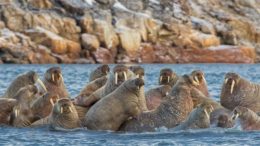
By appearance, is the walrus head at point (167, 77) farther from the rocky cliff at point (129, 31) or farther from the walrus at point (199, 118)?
the rocky cliff at point (129, 31)

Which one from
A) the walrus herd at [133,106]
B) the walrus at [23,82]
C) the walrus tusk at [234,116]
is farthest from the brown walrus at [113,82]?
the walrus tusk at [234,116]

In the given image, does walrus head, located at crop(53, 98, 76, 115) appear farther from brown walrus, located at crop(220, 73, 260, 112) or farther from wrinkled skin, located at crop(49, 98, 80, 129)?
brown walrus, located at crop(220, 73, 260, 112)

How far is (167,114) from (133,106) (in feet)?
2.20

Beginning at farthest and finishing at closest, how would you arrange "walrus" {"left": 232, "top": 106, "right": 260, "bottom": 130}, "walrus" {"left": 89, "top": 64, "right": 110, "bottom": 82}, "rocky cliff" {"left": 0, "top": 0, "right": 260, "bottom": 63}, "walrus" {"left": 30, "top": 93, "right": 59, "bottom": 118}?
1. "rocky cliff" {"left": 0, "top": 0, "right": 260, "bottom": 63}
2. "walrus" {"left": 89, "top": 64, "right": 110, "bottom": 82}
3. "walrus" {"left": 30, "top": 93, "right": 59, "bottom": 118}
4. "walrus" {"left": 232, "top": 106, "right": 260, "bottom": 130}

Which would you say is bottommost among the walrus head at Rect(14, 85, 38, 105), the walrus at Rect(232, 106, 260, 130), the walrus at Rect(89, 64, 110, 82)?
the walrus at Rect(232, 106, 260, 130)

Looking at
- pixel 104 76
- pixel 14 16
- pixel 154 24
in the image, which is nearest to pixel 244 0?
pixel 154 24

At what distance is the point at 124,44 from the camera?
250 ft

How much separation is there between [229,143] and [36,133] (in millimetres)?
3898

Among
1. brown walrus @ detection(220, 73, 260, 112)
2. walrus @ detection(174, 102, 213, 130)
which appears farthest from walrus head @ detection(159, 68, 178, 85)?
walrus @ detection(174, 102, 213, 130)

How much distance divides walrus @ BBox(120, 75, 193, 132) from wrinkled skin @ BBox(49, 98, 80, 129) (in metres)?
1.00

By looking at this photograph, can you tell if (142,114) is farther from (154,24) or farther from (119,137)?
(154,24)

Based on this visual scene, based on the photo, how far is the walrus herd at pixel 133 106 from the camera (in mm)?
16016

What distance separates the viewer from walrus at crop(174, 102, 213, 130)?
15.5 metres

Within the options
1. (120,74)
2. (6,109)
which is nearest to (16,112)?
(6,109)
